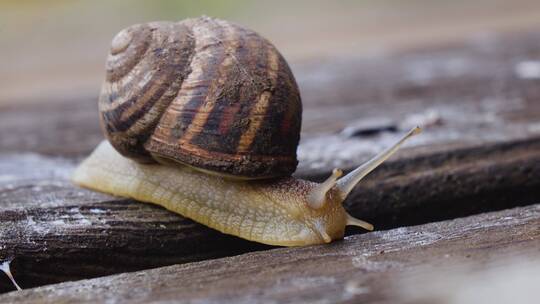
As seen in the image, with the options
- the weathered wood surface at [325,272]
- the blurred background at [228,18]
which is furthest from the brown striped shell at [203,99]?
the blurred background at [228,18]

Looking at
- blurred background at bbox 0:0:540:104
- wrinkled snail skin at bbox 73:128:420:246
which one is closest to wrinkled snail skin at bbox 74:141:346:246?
wrinkled snail skin at bbox 73:128:420:246

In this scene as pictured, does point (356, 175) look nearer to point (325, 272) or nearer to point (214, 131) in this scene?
point (214, 131)

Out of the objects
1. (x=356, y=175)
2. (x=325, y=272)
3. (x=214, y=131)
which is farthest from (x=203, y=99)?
(x=325, y=272)

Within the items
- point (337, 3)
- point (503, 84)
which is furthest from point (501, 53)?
point (337, 3)

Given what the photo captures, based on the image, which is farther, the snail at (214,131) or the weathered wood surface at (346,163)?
the snail at (214,131)

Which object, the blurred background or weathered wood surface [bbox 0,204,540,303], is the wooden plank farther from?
the blurred background

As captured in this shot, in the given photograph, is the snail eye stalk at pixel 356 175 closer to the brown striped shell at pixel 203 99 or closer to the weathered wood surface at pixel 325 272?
the brown striped shell at pixel 203 99

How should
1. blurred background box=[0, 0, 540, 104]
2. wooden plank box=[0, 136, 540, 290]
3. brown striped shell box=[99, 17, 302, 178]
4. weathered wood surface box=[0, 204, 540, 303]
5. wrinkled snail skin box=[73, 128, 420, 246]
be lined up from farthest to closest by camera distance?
blurred background box=[0, 0, 540, 104] < brown striped shell box=[99, 17, 302, 178] < wrinkled snail skin box=[73, 128, 420, 246] < wooden plank box=[0, 136, 540, 290] < weathered wood surface box=[0, 204, 540, 303]
